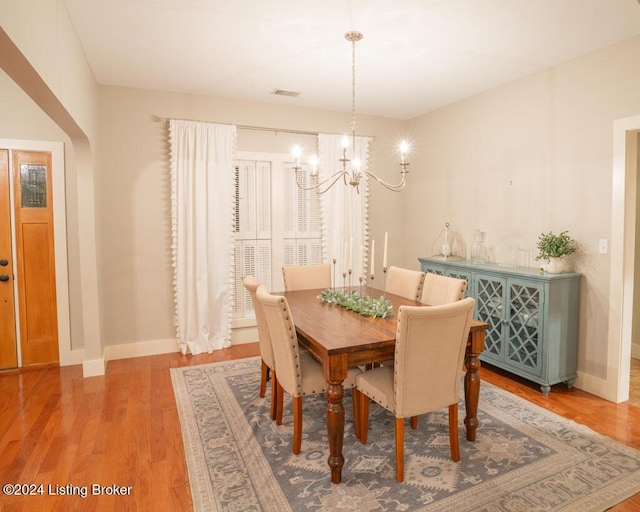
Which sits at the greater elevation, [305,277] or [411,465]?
[305,277]

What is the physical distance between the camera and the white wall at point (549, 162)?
10.2ft

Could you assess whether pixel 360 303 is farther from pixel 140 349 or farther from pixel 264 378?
pixel 140 349

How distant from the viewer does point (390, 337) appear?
2.24 m

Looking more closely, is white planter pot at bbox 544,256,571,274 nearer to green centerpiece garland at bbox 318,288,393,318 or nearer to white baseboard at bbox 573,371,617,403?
white baseboard at bbox 573,371,617,403

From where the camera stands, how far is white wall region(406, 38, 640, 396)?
3.12 meters

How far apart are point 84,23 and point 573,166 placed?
3.75 metres

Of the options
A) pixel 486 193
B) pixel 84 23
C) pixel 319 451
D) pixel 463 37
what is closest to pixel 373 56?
pixel 463 37

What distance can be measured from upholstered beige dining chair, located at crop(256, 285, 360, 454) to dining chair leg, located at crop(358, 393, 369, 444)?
0.37 ft

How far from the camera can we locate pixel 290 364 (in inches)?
92.7

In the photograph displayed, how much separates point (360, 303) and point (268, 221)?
2.14 metres

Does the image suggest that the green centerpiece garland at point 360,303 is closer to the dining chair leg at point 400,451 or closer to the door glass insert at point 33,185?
the dining chair leg at point 400,451

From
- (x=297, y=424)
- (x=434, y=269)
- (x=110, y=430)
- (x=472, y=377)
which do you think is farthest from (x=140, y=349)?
(x=472, y=377)

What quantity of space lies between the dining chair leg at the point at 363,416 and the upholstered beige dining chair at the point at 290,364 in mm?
112

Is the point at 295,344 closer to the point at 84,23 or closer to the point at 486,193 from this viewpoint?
the point at 84,23
